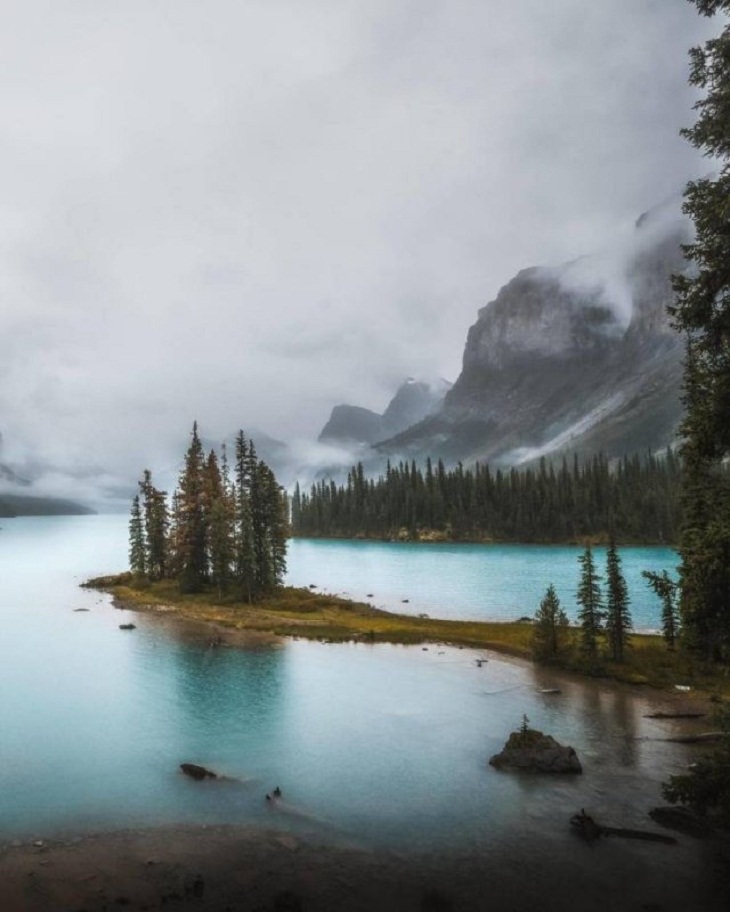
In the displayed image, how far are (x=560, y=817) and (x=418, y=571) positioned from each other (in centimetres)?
11839

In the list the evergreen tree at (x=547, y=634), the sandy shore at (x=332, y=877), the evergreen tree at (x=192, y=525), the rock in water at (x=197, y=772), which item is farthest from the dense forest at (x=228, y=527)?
the sandy shore at (x=332, y=877)

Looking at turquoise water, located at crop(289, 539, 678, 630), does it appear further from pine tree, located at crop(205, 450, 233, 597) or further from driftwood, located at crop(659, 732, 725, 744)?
driftwood, located at crop(659, 732, 725, 744)

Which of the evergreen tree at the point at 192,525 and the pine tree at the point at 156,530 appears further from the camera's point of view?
the pine tree at the point at 156,530

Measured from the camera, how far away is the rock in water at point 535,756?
100 ft

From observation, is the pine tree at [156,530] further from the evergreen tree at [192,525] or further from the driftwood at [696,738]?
the driftwood at [696,738]

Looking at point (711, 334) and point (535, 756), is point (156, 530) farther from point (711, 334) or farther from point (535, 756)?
point (711, 334)

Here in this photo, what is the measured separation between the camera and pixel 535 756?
3122 cm

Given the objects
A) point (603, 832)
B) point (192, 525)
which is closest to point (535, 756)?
point (603, 832)

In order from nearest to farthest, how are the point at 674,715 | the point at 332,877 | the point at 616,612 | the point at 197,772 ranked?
the point at 332,877 < the point at 197,772 < the point at 674,715 < the point at 616,612

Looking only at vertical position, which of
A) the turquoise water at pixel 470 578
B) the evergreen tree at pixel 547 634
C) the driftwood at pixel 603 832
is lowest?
the turquoise water at pixel 470 578

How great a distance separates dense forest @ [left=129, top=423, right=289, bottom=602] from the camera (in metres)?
90.4

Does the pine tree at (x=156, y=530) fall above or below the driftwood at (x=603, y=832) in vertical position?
above

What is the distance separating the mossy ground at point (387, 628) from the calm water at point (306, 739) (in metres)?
3.83

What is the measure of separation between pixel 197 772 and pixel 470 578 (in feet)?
328
